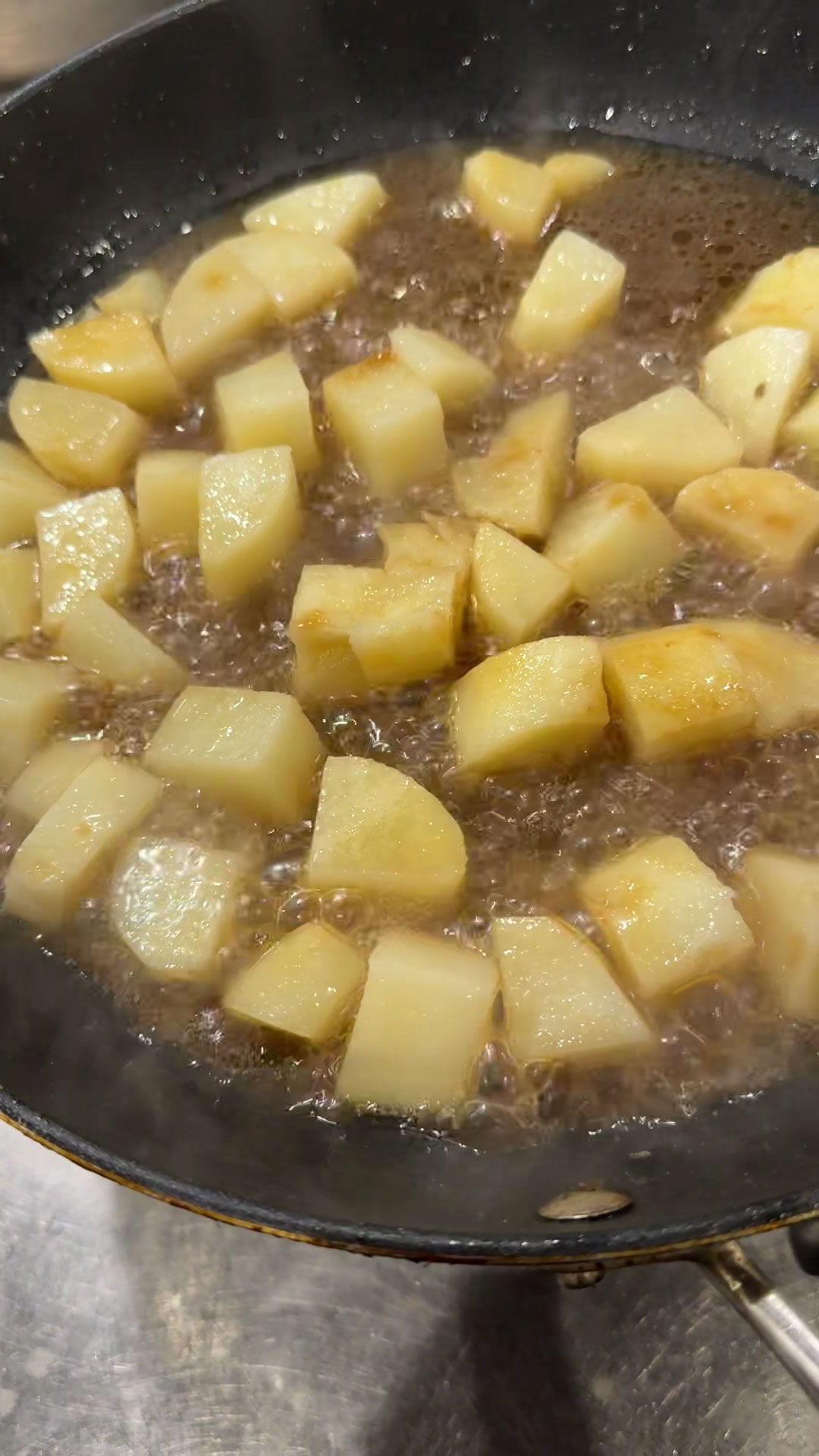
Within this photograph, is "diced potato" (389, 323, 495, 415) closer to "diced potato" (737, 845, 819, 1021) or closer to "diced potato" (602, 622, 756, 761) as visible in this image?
"diced potato" (602, 622, 756, 761)

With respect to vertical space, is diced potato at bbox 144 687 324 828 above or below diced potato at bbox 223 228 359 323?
below

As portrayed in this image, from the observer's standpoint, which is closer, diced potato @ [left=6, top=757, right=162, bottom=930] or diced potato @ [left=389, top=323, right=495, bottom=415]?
diced potato @ [left=6, top=757, right=162, bottom=930]

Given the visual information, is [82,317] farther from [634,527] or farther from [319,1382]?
[319,1382]

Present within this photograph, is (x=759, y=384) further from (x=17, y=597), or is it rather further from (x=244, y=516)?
(x=17, y=597)

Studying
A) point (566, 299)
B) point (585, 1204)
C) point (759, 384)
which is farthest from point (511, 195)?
point (585, 1204)

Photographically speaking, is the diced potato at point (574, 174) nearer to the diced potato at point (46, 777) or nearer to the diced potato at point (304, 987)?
the diced potato at point (46, 777)

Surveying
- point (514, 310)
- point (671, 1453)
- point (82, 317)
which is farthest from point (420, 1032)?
point (82, 317)

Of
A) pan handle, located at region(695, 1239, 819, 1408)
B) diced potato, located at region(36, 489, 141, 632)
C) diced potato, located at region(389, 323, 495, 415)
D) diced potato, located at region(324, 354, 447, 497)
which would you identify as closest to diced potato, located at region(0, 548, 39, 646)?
diced potato, located at region(36, 489, 141, 632)
